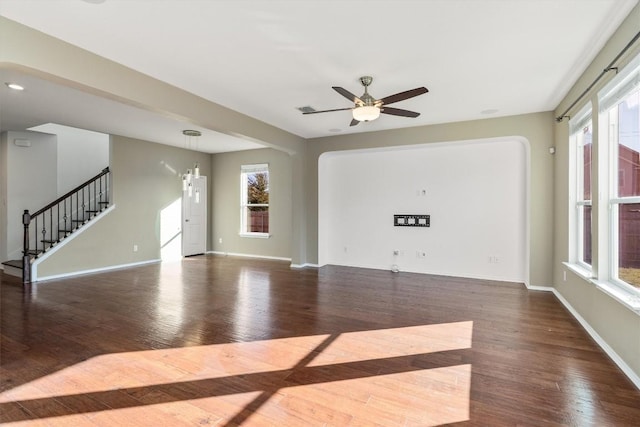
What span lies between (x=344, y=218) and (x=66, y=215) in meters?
6.00

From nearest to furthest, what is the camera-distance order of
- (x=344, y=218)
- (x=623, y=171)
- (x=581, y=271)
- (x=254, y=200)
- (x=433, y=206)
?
(x=623, y=171) → (x=581, y=271) → (x=433, y=206) → (x=344, y=218) → (x=254, y=200)

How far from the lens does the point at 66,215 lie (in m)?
6.88

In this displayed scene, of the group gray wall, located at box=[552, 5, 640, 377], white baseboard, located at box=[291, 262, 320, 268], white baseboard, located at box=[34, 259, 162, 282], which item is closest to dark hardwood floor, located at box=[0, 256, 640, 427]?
gray wall, located at box=[552, 5, 640, 377]

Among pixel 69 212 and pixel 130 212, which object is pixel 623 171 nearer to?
pixel 130 212

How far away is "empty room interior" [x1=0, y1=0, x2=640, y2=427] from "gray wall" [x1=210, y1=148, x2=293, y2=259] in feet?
3.04

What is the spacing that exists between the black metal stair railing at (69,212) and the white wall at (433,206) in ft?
16.1

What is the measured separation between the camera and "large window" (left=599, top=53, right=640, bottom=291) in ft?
8.43

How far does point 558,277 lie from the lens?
458 centimetres

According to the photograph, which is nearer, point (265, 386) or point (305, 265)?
point (265, 386)

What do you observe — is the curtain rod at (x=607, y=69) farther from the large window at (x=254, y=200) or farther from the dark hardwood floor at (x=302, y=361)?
the large window at (x=254, y=200)

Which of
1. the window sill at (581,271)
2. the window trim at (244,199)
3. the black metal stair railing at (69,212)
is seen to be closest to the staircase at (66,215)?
the black metal stair railing at (69,212)

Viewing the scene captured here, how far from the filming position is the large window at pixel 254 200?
8.09 m

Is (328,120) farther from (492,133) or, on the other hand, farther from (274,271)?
(274,271)

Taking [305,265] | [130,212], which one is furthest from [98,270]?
[305,265]
